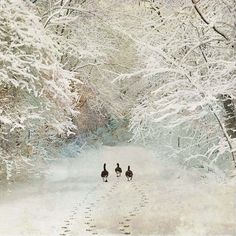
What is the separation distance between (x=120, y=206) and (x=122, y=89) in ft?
31.7

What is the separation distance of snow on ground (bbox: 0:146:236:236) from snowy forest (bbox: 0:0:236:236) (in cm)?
10

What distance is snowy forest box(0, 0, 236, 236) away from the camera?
25.1 feet

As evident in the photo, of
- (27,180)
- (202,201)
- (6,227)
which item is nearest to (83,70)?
(27,180)

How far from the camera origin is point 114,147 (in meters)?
25.5

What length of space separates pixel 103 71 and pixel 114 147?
7.63 meters

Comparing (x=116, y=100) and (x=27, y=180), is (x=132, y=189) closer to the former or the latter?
(x=27, y=180)

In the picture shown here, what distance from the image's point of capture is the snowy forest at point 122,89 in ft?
25.1

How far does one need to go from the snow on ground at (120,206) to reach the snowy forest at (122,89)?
0.10 m

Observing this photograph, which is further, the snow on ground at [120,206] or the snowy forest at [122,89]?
the snow on ground at [120,206]

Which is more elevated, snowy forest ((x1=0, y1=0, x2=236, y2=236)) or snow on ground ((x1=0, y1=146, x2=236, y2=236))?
snowy forest ((x1=0, y1=0, x2=236, y2=236))

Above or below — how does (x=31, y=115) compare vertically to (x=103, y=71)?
below

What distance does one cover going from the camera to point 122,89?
20.9m

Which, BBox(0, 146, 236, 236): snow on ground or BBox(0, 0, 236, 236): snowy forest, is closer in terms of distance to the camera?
BBox(0, 0, 236, 236): snowy forest

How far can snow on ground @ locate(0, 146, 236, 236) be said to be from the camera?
9.21 m
